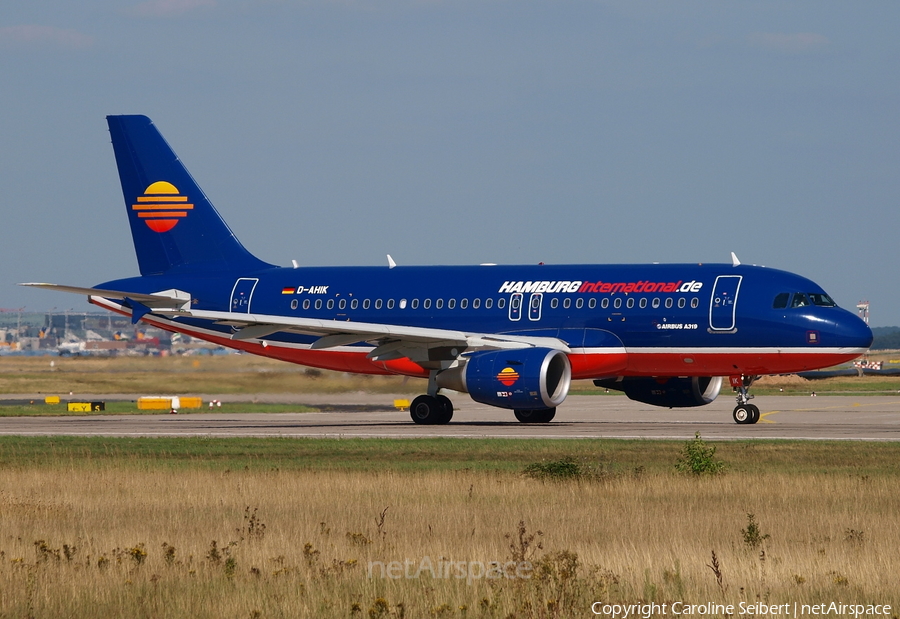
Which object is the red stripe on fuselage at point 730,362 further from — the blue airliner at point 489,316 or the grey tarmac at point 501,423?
the grey tarmac at point 501,423

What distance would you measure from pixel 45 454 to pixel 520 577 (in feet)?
55.0

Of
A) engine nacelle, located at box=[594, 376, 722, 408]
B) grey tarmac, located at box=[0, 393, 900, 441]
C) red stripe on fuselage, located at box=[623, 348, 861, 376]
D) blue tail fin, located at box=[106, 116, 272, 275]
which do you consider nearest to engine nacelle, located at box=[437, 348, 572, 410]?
grey tarmac, located at box=[0, 393, 900, 441]

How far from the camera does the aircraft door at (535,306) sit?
122 ft

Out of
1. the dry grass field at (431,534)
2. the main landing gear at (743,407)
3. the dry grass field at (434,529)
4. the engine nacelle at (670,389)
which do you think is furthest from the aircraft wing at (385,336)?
A: the dry grass field at (431,534)

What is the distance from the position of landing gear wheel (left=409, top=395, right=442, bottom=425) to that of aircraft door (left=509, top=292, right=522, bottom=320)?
3239 millimetres

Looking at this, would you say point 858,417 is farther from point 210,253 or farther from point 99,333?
point 99,333

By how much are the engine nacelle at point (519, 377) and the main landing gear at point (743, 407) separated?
513cm

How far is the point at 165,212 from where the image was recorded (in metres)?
44.0

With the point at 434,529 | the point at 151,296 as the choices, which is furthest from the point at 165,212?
the point at 434,529

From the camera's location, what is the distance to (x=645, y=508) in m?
17.2

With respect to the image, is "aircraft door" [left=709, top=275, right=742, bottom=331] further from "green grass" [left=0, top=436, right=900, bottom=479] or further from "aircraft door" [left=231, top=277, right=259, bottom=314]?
"aircraft door" [left=231, top=277, right=259, bottom=314]

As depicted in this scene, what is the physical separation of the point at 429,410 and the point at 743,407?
8.80 meters

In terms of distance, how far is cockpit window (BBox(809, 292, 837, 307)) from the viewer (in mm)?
35250

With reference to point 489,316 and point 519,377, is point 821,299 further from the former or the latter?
point 489,316
